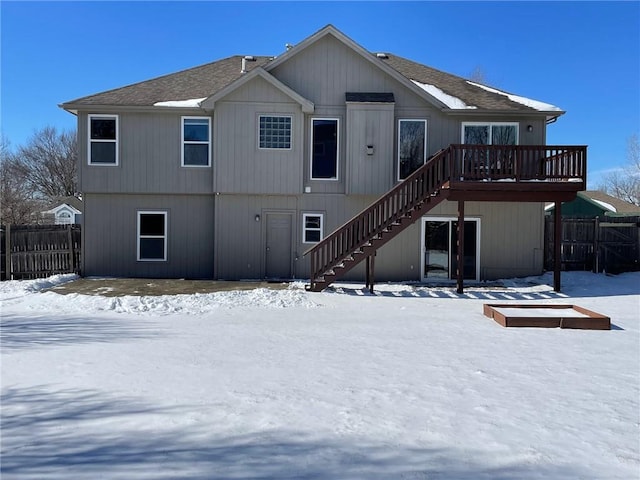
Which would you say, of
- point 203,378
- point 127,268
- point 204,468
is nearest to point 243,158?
point 127,268

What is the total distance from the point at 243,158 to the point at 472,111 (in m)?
7.00

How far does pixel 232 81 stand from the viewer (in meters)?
15.7

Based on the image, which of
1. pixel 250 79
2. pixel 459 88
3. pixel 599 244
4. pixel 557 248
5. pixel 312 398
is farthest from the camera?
pixel 459 88

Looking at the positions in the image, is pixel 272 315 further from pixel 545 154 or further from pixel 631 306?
pixel 545 154

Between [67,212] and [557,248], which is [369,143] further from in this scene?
[67,212]

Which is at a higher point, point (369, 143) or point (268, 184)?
point (369, 143)

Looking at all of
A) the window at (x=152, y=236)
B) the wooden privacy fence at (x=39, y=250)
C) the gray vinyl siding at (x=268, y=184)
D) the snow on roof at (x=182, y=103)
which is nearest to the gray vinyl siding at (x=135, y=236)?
the gray vinyl siding at (x=268, y=184)

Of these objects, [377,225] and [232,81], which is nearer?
[377,225]

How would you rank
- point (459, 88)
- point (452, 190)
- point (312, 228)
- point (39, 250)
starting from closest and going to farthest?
1. point (452, 190)
2. point (39, 250)
3. point (312, 228)
4. point (459, 88)

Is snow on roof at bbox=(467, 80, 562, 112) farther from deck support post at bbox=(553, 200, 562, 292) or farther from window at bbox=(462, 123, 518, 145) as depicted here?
deck support post at bbox=(553, 200, 562, 292)

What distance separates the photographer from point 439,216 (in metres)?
14.7

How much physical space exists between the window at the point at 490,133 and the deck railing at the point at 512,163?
2077 mm

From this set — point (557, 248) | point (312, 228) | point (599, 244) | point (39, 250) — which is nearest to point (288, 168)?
point (312, 228)

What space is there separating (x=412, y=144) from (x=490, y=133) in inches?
95.6
